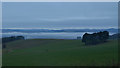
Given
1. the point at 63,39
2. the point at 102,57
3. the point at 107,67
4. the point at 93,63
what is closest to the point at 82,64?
the point at 93,63

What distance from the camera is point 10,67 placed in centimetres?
1558

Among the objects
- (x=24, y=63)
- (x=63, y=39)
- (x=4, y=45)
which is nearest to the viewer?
(x=24, y=63)

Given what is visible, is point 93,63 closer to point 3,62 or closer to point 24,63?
point 24,63

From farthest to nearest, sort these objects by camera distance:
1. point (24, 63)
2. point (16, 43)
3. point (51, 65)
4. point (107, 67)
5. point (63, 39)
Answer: point (63, 39), point (16, 43), point (24, 63), point (51, 65), point (107, 67)

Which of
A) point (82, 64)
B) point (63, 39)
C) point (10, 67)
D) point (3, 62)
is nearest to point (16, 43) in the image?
point (63, 39)

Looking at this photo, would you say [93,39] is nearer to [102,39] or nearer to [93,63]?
[102,39]

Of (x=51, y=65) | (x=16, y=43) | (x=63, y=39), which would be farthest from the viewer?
(x=63, y=39)

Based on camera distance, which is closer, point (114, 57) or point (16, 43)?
point (114, 57)

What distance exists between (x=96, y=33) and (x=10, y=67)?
45.3 ft

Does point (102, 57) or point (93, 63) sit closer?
point (93, 63)

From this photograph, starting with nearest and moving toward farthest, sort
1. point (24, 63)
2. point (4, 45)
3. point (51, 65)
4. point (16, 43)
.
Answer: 1. point (51, 65)
2. point (24, 63)
3. point (4, 45)
4. point (16, 43)

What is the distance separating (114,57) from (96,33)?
10.1 metres

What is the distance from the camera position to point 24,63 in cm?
1662

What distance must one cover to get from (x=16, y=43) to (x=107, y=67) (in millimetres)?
18319
